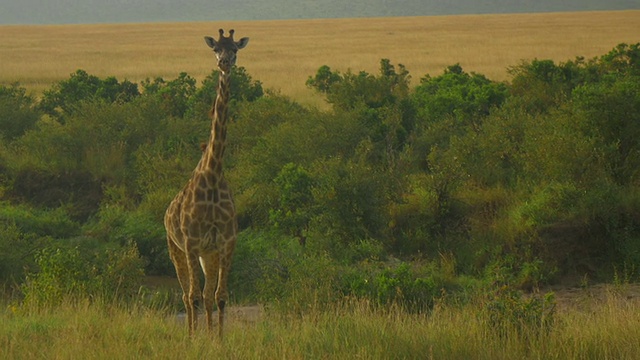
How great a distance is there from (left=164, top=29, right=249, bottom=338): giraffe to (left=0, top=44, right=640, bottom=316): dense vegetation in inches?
40.6

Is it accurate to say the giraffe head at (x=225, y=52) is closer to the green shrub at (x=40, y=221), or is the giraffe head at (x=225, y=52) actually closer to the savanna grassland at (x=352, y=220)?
the savanna grassland at (x=352, y=220)

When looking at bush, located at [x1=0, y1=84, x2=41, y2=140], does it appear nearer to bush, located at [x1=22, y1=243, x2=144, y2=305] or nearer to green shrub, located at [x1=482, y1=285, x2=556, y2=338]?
bush, located at [x1=22, y1=243, x2=144, y2=305]

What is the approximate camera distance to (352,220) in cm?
1376

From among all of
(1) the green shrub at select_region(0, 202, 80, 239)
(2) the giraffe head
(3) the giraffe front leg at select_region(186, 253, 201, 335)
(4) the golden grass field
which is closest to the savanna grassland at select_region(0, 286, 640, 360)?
(3) the giraffe front leg at select_region(186, 253, 201, 335)

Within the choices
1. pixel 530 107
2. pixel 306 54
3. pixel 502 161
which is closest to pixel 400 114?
pixel 530 107

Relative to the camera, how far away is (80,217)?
1589cm

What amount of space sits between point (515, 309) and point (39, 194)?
35.6ft

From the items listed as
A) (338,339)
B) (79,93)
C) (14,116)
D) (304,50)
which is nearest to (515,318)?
(338,339)

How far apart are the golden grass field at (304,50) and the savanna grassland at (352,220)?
455 inches

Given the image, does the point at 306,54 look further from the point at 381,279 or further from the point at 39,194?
the point at 381,279

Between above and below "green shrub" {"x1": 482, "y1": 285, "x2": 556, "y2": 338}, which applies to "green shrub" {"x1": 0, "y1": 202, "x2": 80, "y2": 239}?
below

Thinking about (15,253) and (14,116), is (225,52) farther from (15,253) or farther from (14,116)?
(14,116)

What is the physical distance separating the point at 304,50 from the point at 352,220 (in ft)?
161

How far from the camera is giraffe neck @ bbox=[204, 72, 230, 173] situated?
8.72 m
